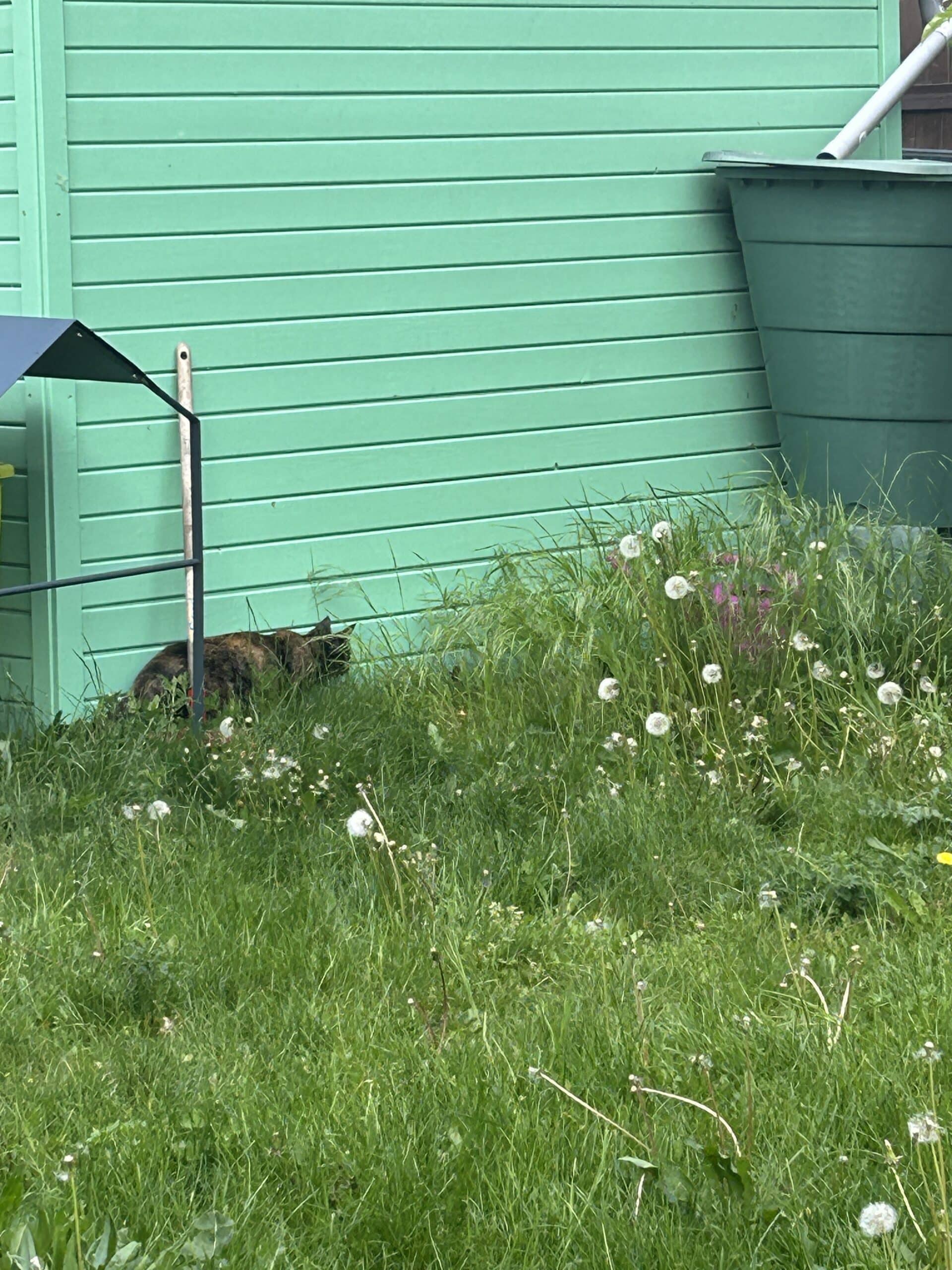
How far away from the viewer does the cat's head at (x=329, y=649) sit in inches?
201

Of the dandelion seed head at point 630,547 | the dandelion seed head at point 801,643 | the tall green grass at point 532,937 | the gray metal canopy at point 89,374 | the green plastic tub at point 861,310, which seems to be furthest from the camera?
the green plastic tub at point 861,310

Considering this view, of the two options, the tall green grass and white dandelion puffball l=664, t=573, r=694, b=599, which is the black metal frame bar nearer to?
the tall green grass

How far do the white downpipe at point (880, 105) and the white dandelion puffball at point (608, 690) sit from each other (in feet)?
9.24

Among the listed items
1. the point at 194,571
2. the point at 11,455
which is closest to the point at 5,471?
the point at 11,455

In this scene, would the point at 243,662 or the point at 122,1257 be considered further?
the point at 243,662

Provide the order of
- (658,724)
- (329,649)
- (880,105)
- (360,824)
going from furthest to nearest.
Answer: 1. (880,105)
2. (329,649)
3. (658,724)
4. (360,824)

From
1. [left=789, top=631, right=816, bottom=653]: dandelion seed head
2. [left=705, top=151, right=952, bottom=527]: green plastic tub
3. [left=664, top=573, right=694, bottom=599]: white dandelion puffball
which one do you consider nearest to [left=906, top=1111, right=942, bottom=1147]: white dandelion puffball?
[left=664, top=573, right=694, bottom=599]: white dandelion puffball

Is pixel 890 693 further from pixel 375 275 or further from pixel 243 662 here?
pixel 375 275

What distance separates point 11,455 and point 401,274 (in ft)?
4.39

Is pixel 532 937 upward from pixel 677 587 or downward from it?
downward

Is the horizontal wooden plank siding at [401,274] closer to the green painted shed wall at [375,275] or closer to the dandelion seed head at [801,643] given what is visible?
the green painted shed wall at [375,275]

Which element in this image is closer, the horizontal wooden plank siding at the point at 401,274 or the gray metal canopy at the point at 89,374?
the gray metal canopy at the point at 89,374

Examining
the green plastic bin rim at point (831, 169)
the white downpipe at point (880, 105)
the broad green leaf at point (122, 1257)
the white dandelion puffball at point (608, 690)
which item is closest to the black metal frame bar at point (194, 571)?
the white dandelion puffball at point (608, 690)

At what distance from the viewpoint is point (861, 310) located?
5.88 metres
